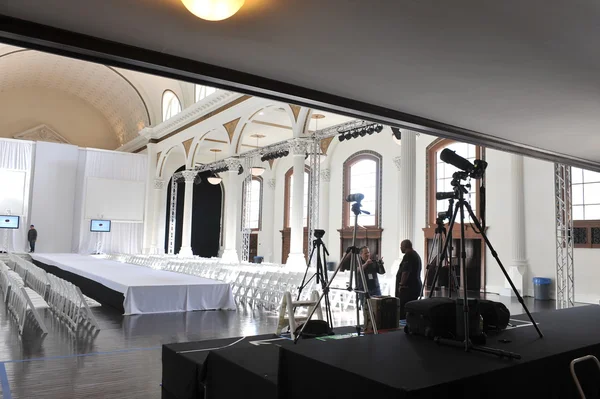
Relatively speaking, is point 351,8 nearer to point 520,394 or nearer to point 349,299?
point 520,394

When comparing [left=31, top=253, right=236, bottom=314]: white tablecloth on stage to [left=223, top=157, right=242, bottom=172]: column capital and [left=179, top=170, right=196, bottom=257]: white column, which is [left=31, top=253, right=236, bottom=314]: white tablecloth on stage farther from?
[left=179, top=170, right=196, bottom=257]: white column

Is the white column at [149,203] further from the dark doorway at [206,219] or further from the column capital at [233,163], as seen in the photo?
the column capital at [233,163]

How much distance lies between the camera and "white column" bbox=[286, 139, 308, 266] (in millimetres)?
13750

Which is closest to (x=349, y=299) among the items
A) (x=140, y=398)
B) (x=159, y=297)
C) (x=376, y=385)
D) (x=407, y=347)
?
(x=159, y=297)

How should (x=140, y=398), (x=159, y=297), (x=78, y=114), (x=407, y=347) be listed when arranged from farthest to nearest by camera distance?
1. (x=78, y=114)
2. (x=159, y=297)
3. (x=140, y=398)
4. (x=407, y=347)

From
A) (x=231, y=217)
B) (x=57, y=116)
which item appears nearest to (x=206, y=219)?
(x=57, y=116)

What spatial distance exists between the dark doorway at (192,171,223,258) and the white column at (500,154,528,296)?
17.6 m

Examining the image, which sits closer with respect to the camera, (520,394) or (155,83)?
(520,394)

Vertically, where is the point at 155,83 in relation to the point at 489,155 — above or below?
above

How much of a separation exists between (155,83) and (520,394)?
74.2 feet

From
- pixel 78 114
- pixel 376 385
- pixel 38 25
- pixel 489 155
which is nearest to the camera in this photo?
pixel 376 385

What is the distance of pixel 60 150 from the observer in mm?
23172

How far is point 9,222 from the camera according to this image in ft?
71.1

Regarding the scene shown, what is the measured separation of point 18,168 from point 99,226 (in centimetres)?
427
